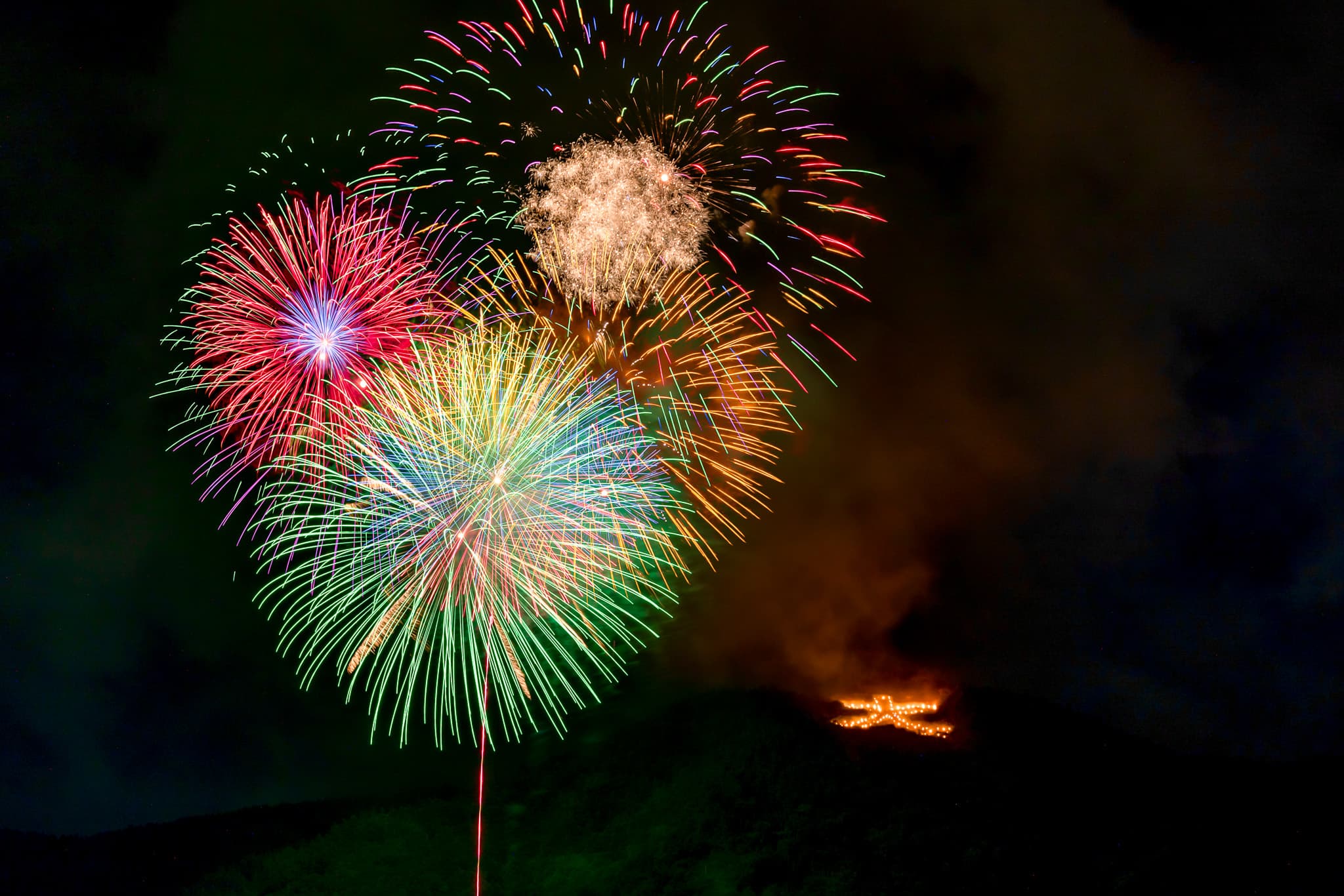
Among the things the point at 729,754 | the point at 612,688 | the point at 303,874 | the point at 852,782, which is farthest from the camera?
the point at 612,688

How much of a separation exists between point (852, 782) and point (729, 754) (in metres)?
→ 4.70

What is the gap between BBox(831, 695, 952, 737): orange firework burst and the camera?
26188 mm

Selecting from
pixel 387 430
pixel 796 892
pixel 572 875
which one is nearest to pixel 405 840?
pixel 572 875

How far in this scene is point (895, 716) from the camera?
27.5 meters

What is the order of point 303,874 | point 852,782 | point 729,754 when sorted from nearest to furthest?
point 303,874 < point 852,782 < point 729,754

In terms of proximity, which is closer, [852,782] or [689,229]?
[689,229]

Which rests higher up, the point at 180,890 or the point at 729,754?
the point at 729,754

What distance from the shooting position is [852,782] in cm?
2598

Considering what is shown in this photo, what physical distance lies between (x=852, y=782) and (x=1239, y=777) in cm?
1128

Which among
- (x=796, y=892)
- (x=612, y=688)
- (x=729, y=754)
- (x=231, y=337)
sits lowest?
(x=796, y=892)

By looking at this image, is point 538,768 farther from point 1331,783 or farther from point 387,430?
point 1331,783

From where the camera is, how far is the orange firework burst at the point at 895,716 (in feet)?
85.9

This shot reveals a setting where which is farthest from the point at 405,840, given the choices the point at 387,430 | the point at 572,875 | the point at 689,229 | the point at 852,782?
the point at 689,229

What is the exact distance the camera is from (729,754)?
92.5 ft
